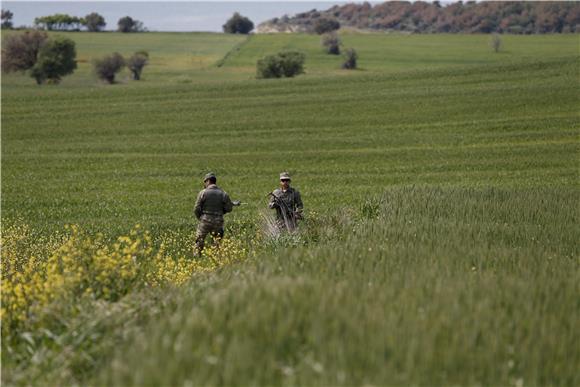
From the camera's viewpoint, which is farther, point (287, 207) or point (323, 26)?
point (323, 26)

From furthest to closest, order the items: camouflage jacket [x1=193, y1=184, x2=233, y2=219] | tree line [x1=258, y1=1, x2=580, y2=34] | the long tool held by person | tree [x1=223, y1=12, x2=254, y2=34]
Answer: tree [x1=223, y1=12, x2=254, y2=34], tree line [x1=258, y1=1, x2=580, y2=34], camouflage jacket [x1=193, y1=184, x2=233, y2=219], the long tool held by person

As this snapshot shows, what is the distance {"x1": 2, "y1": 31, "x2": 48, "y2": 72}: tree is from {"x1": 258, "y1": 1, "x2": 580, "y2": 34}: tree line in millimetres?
63617

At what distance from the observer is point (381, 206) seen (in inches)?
683

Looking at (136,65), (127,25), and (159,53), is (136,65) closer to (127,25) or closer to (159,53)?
(159,53)

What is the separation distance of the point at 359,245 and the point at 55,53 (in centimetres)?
7007

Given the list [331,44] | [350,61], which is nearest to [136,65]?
[350,61]

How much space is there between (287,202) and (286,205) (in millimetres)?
64

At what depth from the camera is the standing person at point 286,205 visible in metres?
16.1

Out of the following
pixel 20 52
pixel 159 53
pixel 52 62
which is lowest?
pixel 159 53

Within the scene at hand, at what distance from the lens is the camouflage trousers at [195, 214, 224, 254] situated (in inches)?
669

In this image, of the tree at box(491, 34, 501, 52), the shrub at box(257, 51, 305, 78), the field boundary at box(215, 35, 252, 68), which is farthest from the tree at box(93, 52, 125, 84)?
the tree at box(491, 34, 501, 52)

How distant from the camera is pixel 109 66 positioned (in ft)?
261

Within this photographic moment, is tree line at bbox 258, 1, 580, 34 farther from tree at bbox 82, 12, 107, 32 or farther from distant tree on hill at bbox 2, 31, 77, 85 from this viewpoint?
distant tree on hill at bbox 2, 31, 77, 85

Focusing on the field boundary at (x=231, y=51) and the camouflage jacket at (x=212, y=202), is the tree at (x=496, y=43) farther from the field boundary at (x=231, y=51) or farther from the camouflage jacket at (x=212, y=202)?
the camouflage jacket at (x=212, y=202)
